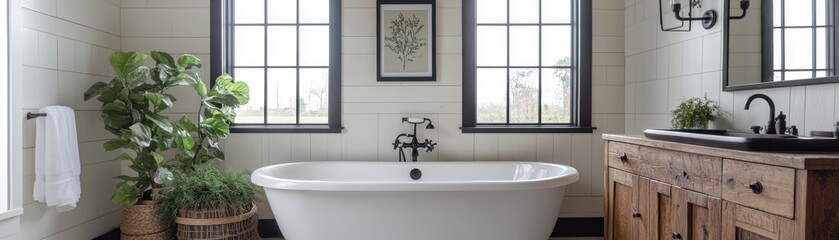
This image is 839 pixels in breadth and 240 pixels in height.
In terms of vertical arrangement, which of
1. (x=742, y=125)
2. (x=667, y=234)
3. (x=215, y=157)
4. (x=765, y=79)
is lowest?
(x=667, y=234)

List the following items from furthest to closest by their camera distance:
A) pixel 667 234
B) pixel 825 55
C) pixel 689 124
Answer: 1. pixel 689 124
2. pixel 667 234
3. pixel 825 55

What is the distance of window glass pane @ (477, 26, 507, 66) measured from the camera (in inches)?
130

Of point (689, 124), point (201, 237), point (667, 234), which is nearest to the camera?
point (667, 234)

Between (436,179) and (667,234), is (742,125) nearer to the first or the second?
(667,234)

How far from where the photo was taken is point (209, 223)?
255 cm

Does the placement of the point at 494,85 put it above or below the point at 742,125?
above

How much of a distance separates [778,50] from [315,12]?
2708mm

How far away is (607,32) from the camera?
10.6 ft

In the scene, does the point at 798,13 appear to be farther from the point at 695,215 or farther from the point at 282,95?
the point at 282,95

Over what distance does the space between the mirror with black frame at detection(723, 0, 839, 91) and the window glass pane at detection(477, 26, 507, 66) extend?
4.59 ft

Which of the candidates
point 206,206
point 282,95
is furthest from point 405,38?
point 206,206

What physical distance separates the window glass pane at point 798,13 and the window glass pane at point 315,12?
263 centimetres

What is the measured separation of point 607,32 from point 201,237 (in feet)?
9.66

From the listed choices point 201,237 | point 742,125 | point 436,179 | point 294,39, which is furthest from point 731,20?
point 201,237
